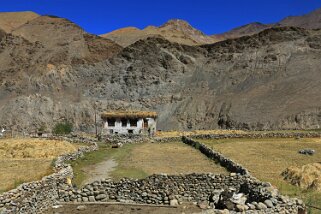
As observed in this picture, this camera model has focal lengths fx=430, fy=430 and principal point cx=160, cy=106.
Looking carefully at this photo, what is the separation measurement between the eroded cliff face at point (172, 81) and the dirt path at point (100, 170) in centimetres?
5604

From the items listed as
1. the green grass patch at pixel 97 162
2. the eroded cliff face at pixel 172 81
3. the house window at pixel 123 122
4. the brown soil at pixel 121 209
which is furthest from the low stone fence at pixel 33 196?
the eroded cliff face at pixel 172 81

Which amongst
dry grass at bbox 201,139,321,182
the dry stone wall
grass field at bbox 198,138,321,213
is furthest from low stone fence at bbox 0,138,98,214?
dry grass at bbox 201,139,321,182

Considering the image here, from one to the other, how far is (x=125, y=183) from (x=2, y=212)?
251 inches

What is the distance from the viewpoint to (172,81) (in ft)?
397

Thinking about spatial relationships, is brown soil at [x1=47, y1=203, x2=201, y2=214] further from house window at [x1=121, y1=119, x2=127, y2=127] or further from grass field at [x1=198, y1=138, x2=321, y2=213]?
house window at [x1=121, y1=119, x2=127, y2=127]

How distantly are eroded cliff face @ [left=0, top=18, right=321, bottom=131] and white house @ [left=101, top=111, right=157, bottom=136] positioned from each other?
21905 millimetres

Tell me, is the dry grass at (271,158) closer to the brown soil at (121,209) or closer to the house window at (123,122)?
A: the brown soil at (121,209)

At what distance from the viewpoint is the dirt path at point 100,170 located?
2663cm

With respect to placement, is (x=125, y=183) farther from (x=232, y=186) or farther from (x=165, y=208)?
(x=232, y=186)

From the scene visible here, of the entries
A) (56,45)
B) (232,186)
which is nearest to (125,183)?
(232,186)

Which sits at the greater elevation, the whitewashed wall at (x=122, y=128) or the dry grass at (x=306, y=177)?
the whitewashed wall at (x=122, y=128)

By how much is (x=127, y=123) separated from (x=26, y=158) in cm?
3961

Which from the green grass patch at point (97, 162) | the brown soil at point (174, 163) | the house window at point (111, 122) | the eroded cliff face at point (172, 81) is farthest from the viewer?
the eroded cliff face at point (172, 81)

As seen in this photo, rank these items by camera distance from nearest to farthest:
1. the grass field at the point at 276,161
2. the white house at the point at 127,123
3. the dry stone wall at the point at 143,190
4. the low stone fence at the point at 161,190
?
the dry stone wall at the point at 143,190
the low stone fence at the point at 161,190
the grass field at the point at 276,161
the white house at the point at 127,123
